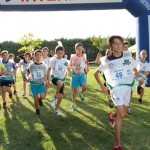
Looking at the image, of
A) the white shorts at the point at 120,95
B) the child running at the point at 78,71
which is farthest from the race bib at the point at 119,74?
the child running at the point at 78,71

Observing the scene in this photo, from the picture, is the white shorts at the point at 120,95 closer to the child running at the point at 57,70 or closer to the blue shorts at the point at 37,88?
the child running at the point at 57,70

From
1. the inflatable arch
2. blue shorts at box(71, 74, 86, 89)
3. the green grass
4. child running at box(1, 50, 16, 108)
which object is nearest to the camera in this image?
the green grass

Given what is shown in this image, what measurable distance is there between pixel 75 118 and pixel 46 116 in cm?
81

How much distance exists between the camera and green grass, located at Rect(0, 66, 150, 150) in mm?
5688

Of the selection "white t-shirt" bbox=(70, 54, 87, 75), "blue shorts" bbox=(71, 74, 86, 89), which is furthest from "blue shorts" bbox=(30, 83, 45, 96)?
"white t-shirt" bbox=(70, 54, 87, 75)

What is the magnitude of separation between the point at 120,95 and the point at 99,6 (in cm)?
769

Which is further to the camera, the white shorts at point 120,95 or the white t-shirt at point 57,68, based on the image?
the white t-shirt at point 57,68

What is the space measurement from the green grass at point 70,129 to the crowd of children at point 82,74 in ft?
1.11

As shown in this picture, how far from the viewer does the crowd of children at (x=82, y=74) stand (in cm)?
537

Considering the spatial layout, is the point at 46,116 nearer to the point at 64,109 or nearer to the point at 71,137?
the point at 64,109

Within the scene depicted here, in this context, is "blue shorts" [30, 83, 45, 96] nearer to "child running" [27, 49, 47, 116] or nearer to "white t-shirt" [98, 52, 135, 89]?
"child running" [27, 49, 47, 116]

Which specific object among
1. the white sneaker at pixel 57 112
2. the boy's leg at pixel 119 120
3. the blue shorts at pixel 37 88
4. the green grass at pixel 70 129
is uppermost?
the blue shorts at pixel 37 88

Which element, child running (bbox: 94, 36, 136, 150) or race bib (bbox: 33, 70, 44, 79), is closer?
child running (bbox: 94, 36, 136, 150)

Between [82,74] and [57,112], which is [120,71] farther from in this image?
[82,74]
